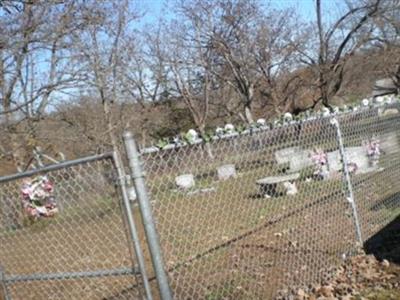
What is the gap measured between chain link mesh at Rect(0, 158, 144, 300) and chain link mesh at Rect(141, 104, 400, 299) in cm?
46

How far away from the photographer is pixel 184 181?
17.4 ft

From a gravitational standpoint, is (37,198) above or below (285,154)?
above

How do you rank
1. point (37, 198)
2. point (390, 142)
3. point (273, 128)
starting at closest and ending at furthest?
point (273, 128), point (37, 198), point (390, 142)

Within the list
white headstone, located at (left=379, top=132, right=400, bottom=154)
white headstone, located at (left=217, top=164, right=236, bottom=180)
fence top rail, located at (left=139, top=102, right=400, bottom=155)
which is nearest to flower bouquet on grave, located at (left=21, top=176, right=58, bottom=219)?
white headstone, located at (left=217, top=164, right=236, bottom=180)

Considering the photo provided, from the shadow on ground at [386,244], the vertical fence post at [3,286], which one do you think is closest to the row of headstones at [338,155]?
the shadow on ground at [386,244]

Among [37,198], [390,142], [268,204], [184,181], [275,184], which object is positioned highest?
[184,181]

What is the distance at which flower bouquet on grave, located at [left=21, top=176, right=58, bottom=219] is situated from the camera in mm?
6766

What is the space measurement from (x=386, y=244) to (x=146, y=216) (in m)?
3.88

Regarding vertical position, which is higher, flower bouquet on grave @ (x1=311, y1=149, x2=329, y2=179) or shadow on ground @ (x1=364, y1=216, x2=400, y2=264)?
flower bouquet on grave @ (x1=311, y1=149, x2=329, y2=179)

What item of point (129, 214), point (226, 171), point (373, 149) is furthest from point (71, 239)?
point (373, 149)

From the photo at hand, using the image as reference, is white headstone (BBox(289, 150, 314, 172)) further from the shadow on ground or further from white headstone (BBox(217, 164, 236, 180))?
white headstone (BBox(217, 164, 236, 180))

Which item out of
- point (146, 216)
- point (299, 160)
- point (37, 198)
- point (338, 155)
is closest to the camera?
point (146, 216)

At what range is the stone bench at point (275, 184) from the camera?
371 inches

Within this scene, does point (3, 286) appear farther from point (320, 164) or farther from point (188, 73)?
point (188, 73)
